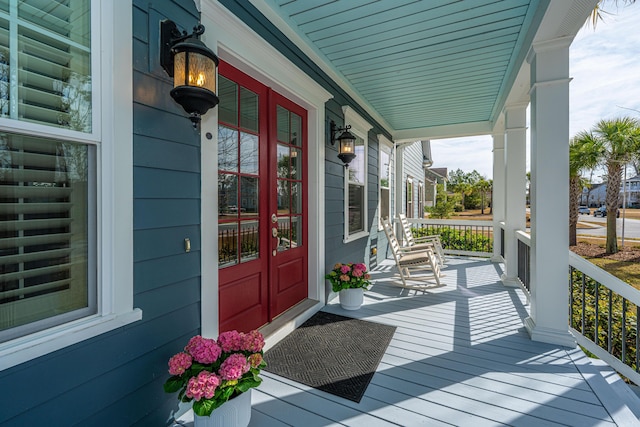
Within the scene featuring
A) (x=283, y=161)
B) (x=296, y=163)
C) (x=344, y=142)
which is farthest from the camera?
(x=344, y=142)

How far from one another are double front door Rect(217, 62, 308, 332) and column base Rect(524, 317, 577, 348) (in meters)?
2.16

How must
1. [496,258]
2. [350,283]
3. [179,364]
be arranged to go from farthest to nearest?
[496,258] → [350,283] → [179,364]

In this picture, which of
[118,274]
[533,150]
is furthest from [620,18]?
[118,274]

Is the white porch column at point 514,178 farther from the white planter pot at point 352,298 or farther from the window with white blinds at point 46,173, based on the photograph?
the window with white blinds at point 46,173

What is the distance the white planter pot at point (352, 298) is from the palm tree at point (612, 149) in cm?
962

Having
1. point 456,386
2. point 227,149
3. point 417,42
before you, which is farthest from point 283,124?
point 456,386

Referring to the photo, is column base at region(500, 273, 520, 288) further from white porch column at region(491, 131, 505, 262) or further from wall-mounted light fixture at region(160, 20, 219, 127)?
wall-mounted light fixture at region(160, 20, 219, 127)

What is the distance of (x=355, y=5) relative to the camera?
221cm

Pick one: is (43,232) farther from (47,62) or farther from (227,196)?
(227,196)

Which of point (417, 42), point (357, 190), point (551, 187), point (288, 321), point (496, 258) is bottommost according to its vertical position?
point (288, 321)

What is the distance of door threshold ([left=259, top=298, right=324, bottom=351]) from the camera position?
7.91ft

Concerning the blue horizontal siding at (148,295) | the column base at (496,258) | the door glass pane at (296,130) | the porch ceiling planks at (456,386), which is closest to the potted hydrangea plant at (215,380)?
the blue horizontal siding at (148,295)

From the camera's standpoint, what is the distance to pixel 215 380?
133 centimetres

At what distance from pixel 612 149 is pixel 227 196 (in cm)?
1125
